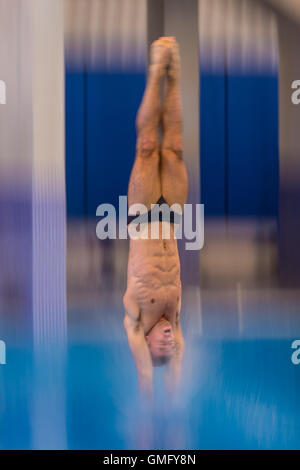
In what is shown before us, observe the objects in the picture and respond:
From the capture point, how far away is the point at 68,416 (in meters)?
2.72

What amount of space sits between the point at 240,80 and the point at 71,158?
1.10 metres

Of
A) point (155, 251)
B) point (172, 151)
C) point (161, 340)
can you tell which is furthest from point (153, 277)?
point (172, 151)

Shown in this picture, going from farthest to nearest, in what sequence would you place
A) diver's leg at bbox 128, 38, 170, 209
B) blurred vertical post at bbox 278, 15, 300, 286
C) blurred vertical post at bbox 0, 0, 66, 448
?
blurred vertical post at bbox 278, 15, 300, 286, blurred vertical post at bbox 0, 0, 66, 448, diver's leg at bbox 128, 38, 170, 209

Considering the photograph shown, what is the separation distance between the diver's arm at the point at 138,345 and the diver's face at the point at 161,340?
0.03 metres

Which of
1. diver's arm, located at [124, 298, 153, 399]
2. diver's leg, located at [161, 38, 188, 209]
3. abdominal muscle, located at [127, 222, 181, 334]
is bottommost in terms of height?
diver's arm, located at [124, 298, 153, 399]

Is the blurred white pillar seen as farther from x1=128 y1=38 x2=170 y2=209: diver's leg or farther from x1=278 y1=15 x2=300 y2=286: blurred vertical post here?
x1=278 y1=15 x2=300 y2=286: blurred vertical post

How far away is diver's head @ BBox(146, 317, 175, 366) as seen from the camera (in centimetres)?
227

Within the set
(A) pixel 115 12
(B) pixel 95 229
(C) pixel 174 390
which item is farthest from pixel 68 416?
(A) pixel 115 12

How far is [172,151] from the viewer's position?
2.34 m

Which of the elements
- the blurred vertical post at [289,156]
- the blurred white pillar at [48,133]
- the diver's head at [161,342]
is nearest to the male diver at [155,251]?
the diver's head at [161,342]

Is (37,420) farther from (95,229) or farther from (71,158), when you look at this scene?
(71,158)

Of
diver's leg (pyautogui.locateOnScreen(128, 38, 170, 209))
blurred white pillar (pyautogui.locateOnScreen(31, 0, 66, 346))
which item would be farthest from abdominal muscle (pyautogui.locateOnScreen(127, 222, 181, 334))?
blurred white pillar (pyautogui.locateOnScreen(31, 0, 66, 346))

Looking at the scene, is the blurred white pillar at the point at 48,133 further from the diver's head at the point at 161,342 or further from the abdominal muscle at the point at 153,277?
the diver's head at the point at 161,342

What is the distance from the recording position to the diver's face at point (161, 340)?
7.43 ft
